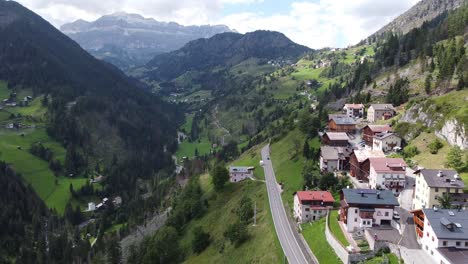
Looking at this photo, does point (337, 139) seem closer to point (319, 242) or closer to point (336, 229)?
point (336, 229)

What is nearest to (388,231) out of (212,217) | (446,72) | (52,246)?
(212,217)

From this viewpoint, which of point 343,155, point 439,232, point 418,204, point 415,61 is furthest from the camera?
point 415,61

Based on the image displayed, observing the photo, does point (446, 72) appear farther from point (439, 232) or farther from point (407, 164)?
point (439, 232)

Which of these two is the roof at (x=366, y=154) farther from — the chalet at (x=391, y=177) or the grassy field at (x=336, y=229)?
the grassy field at (x=336, y=229)

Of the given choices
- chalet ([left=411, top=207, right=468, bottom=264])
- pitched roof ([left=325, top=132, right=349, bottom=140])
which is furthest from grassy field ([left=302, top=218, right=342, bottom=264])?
pitched roof ([left=325, top=132, right=349, bottom=140])

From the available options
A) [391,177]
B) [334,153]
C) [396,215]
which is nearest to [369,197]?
[396,215]

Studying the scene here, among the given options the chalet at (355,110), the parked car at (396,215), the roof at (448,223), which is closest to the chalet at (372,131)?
the chalet at (355,110)

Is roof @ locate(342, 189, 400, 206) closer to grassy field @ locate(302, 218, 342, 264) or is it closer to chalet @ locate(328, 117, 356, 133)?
grassy field @ locate(302, 218, 342, 264)
